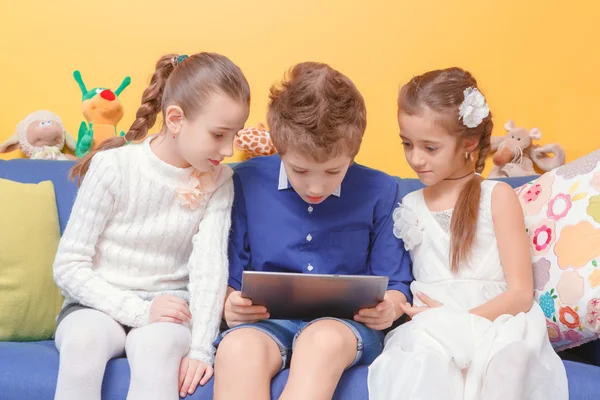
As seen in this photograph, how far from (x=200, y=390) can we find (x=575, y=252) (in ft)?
2.91

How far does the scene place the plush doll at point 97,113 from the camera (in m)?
2.09

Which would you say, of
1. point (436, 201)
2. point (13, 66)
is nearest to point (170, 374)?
point (436, 201)

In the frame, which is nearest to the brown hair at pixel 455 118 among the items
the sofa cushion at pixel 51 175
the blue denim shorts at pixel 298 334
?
the blue denim shorts at pixel 298 334

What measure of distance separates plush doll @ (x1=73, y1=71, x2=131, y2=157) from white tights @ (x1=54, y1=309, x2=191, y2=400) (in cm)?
86

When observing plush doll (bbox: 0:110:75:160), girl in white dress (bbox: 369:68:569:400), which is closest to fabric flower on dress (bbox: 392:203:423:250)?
girl in white dress (bbox: 369:68:569:400)

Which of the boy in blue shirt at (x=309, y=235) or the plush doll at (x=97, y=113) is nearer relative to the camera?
the boy in blue shirt at (x=309, y=235)

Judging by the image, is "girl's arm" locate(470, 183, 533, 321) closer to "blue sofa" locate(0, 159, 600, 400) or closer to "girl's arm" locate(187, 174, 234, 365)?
"blue sofa" locate(0, 159, 600, 400)

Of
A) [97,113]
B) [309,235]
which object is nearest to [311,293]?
[309,235]

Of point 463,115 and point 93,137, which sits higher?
point 463,115

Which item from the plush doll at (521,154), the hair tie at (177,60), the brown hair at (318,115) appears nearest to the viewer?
the brown hair at (318,115)

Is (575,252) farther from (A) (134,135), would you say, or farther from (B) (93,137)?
(B) (93,137)

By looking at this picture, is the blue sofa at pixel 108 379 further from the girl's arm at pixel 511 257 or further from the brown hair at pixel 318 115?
the brown hair at pixel 318 115

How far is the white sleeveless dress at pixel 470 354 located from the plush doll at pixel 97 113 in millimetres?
1189

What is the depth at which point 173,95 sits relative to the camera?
4.83ft
